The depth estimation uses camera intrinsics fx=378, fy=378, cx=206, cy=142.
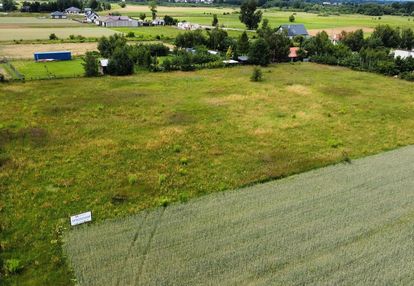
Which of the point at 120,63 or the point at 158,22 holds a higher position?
the point at 158,22

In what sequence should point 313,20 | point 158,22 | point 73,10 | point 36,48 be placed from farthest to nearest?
1. point 73,10
2. point 313,20
3. point 158,22
4. point 36,48

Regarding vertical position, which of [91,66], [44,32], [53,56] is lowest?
[91,66]

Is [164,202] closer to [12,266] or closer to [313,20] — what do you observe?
[12,266]

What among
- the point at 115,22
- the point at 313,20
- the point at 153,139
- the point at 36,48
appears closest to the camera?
the point at 153,139

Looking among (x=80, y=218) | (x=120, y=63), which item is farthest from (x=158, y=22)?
(x=80, y=218)

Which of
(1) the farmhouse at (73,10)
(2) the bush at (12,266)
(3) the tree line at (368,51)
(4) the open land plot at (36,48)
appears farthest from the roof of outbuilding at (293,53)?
(1) the farmhouse at (73,10)

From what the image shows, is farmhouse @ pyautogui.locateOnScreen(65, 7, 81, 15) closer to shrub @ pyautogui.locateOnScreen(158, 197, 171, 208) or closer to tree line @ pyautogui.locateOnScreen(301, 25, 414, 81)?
tree line @ pyautogui.locateOnScreen(301, 25, 414, 81)

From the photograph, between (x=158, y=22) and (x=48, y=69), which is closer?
(x=48, y=69)

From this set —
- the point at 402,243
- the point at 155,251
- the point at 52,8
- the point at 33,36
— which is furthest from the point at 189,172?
the point at 52,8

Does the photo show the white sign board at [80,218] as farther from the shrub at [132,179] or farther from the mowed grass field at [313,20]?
the mowed grass field at [313,20]
